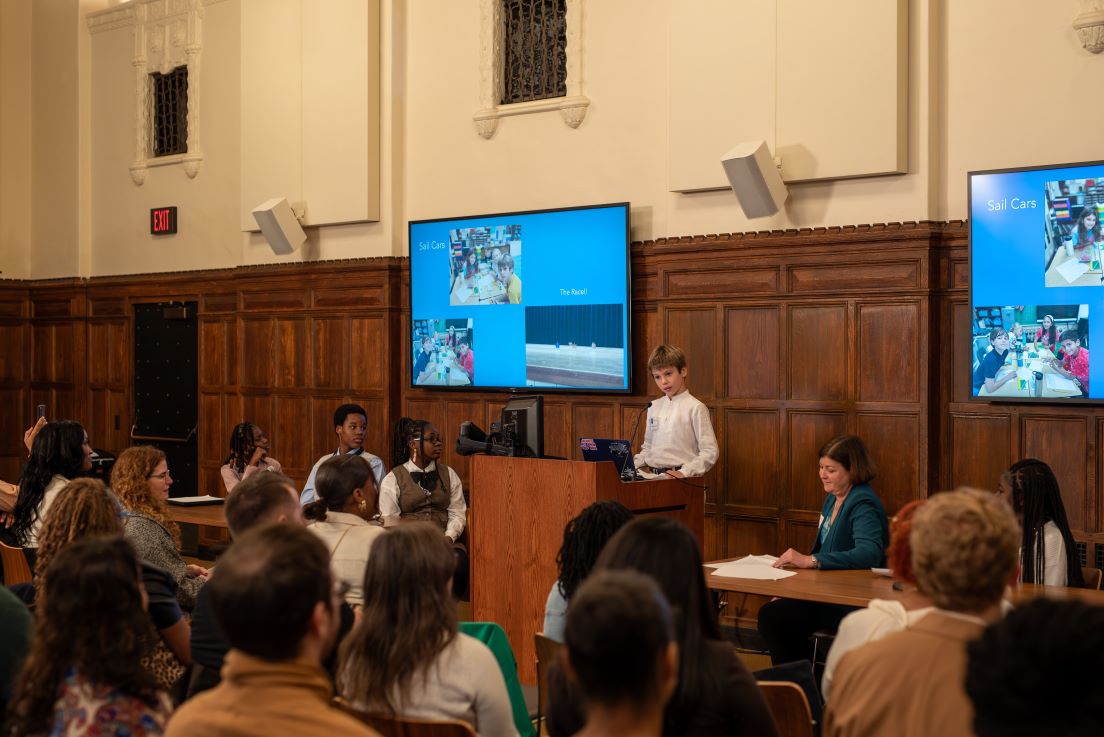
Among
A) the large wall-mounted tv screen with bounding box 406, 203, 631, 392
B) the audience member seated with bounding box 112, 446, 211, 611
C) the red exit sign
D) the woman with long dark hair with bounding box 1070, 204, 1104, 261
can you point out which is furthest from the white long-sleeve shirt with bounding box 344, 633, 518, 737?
the red exit sign

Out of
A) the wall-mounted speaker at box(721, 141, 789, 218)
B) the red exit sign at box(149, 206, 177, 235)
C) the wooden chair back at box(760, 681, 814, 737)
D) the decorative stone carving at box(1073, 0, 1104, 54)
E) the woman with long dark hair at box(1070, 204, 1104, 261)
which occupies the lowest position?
the wooden chair back at box(760, 681, 814, 737)

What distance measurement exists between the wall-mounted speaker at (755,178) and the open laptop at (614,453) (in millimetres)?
1947

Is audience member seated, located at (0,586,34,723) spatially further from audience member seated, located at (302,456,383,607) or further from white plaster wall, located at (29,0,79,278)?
white plaster wall, located at (29,0,79,278)

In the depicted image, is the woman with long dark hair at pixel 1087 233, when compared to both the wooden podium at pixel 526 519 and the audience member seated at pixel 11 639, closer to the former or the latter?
the wooden podium at pixel 526 519

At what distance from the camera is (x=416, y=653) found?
283 centimetres

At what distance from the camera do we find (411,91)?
9453 millimetres

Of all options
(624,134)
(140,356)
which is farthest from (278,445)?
(624,134)

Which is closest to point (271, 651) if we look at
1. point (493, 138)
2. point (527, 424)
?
point (527, 424)

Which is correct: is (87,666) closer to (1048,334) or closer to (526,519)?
(526,519)

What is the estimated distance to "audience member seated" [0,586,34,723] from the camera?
278 cm

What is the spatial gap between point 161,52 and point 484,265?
4830mm

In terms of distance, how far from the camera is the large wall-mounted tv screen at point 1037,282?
6094 mm

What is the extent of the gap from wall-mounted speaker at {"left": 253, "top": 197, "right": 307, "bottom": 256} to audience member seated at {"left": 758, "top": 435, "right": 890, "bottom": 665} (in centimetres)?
581

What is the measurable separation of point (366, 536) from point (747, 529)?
3.91 meters
